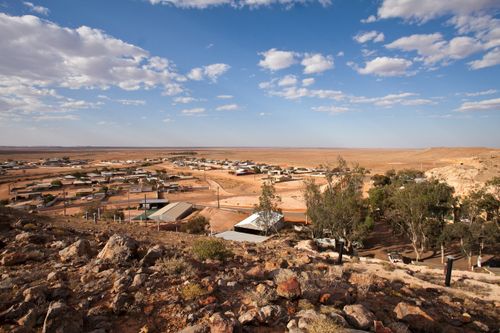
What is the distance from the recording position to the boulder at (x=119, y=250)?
28.8 ft

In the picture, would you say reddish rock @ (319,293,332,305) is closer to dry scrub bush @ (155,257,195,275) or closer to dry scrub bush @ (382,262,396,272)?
dry scrub bush @ (155,257,195,275)

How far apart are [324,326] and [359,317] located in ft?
3.66

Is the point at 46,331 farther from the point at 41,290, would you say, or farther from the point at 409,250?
the point at 409,250

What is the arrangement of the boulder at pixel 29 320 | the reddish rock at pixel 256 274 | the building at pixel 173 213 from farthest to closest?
the building at pixel 173 213
the reddish rock at pixel 256 274
the boulder at pixel 29 320

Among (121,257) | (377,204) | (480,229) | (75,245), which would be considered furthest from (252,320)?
(377,204)

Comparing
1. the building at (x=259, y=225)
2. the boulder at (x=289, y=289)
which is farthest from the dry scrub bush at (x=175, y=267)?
the building at (x=259, y=225)

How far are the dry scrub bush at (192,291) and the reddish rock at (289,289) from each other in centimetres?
170

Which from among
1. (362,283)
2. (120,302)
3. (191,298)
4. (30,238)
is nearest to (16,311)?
(120,302)

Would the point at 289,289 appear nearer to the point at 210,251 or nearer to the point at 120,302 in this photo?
the point at 120,302

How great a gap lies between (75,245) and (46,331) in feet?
16.7

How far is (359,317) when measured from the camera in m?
5.80

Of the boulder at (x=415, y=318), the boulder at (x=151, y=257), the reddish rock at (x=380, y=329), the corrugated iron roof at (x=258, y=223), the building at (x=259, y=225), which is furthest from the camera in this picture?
the corrugated iron roof at (x=258, y=223)

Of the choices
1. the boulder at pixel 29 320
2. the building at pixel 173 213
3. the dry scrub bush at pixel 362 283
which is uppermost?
the boulder at pixel 29 320

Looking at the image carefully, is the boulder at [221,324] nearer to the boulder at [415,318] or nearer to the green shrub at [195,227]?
the boulder at [415,318]
